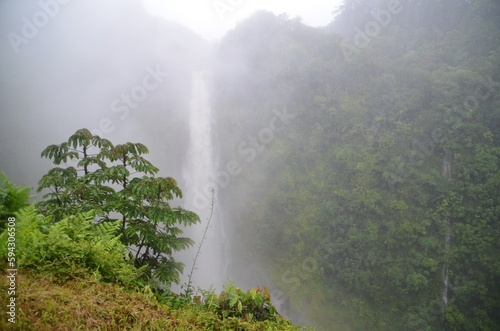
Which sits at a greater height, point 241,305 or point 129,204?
point 129,204

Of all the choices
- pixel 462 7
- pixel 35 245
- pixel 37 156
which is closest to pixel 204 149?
pixel 37 156

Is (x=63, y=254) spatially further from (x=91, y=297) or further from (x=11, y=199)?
(x=11, y=199)

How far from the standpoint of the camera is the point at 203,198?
23656 millimetres

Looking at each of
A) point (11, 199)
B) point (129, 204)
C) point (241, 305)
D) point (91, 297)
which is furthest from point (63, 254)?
point (241, 305)

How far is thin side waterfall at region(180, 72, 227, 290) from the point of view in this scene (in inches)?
826

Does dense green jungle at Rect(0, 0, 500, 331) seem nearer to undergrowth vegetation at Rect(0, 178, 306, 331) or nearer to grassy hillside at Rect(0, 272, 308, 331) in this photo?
undergrowth vegetation at Rect(0, 178, 306, 331)

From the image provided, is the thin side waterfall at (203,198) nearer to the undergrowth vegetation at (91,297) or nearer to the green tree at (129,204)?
the green tree at (129,204)

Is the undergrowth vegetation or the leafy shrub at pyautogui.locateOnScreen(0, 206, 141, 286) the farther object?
the leafy shrub at pyautogui.locateOnScreen(0, 206, 141, 286)

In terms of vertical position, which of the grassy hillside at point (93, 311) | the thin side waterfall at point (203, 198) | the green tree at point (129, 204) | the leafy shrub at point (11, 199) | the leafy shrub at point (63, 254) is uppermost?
the thin side waterfall at point (203, 198)

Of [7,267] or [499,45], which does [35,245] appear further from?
[499,45]

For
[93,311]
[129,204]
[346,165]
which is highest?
[346,165]

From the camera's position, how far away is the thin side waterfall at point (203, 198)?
68.8 feet

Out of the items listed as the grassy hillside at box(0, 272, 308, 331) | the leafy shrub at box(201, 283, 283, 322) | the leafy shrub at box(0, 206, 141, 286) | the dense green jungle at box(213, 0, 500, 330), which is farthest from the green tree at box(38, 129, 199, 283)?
the dense green jungle at box(213, 0, 500, 330)

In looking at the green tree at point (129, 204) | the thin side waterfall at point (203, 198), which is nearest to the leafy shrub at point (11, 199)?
the green tree at point (129, 204)
